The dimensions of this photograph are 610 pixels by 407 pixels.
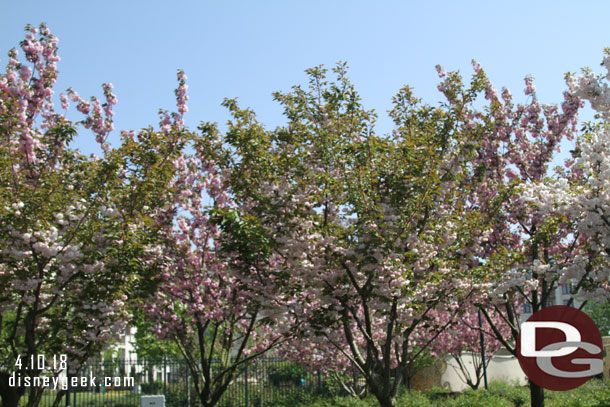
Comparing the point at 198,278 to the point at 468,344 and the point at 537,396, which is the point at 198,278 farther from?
the point at 468,344

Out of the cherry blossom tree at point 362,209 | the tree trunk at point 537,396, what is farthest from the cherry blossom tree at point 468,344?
the cherry blossom tree at point 362,209

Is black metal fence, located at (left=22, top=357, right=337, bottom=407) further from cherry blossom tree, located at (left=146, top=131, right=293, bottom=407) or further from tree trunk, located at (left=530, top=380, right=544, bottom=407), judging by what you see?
tree trunk, located at (left=530, top=380, right=544, bottom=407)

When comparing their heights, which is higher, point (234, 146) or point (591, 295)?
point (234, 146)

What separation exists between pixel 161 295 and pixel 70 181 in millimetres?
4157

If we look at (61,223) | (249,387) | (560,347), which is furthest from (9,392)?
(249,387)

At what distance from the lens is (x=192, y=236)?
45.8 feet

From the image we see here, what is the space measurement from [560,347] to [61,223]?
32.7ft

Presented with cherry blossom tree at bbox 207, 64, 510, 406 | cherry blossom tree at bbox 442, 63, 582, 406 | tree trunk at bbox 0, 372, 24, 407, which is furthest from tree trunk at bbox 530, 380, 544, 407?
tree trunk at bbox 0, 372, 24, 407

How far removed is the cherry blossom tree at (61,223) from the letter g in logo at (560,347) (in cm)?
823

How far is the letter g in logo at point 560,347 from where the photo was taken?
10594mm

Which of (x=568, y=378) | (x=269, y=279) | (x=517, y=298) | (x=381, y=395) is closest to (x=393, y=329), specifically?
(x=381, y=395)

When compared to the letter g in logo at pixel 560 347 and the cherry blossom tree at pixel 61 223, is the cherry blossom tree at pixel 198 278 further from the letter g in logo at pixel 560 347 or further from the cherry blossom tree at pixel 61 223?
the letter g in logo at pixel 560 347

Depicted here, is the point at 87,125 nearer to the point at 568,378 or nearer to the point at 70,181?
the point at 70,181

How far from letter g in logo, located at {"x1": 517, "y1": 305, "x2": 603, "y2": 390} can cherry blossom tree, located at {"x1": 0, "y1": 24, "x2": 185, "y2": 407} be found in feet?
27.0
